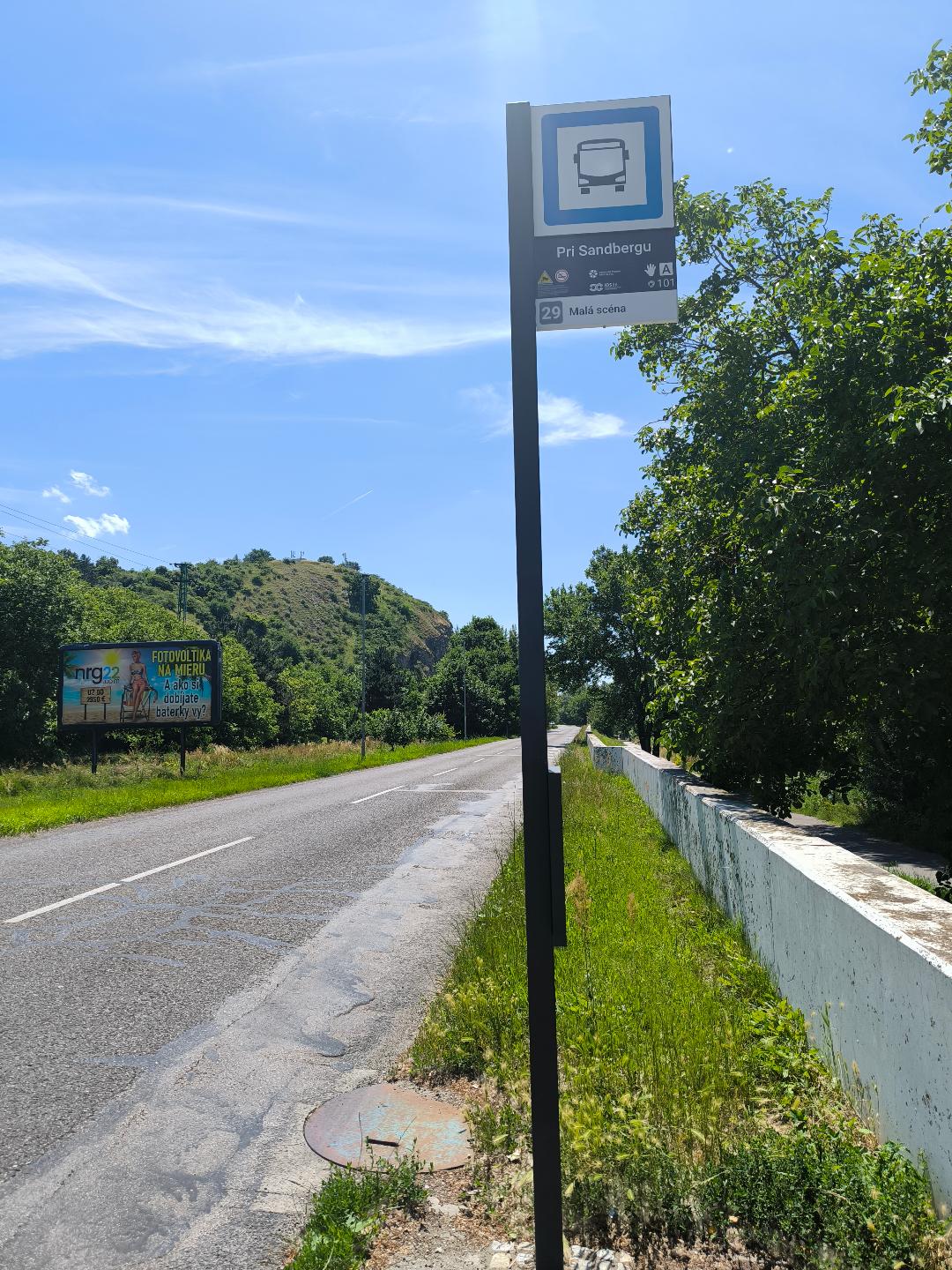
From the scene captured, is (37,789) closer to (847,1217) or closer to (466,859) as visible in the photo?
(466,859)

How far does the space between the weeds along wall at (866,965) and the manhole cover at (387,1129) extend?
1753 mm

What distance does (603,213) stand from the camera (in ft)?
9.60

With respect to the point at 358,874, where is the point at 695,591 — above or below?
above

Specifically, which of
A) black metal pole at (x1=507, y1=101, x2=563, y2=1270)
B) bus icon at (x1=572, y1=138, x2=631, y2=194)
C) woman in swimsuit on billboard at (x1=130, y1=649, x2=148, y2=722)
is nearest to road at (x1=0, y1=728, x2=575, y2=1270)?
black metal pole at (x1=507, y1=101, x2=563, y2=1270)

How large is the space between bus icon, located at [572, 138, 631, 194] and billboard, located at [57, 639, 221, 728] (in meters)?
25.4

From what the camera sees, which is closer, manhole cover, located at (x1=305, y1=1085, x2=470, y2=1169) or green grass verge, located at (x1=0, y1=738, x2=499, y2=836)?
manhole cover, located at (x1=305, y1=1085, x2=470, y2=1169)

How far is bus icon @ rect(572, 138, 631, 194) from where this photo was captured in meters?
2.93

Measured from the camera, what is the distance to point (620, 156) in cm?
293

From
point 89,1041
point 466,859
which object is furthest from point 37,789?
point 89,1041

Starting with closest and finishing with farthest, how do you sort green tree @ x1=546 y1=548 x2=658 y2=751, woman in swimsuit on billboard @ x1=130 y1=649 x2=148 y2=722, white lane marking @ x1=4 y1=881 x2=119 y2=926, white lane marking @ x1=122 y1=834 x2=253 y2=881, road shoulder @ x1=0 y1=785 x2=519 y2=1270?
road shoulder @ x1=0 y1=785 x2=519 y2=1270, white lane marking @ x1=4 y1=881 x2=119 y2=926, white lane marking @ x1=122 y1=834 x2=253 y2=881, woman in swimsuit on billboard @ x1=130 y1=649 x2=148 y2=722, green tree @ x1=546 y1=548 x2=658 y2=751

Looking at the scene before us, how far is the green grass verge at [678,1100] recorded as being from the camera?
2951mm

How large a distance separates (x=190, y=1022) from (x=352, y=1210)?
2586mm

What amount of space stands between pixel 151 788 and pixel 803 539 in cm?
1842

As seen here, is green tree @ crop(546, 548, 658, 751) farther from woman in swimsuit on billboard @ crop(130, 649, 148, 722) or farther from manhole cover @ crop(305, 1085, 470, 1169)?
manhole cover @ crop(305, 1085, 470, 1169)
